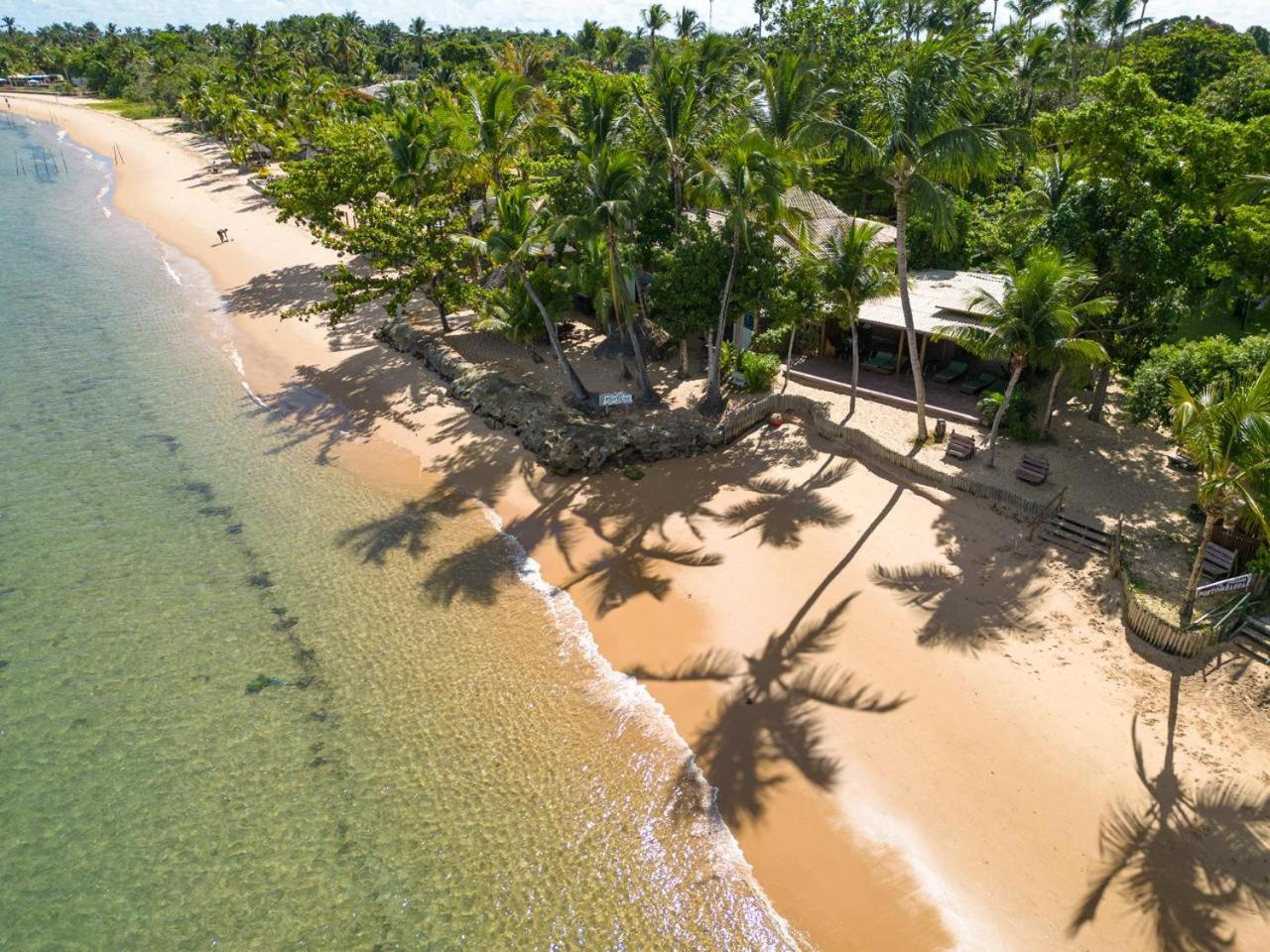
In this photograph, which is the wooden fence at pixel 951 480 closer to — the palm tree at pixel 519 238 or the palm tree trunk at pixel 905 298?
the palm tree trunk at pixel 905 298

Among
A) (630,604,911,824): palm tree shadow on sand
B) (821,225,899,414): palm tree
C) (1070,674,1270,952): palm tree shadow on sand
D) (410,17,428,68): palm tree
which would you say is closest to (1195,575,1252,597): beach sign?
(1070,674,1270,952): palm tree shadow on sand

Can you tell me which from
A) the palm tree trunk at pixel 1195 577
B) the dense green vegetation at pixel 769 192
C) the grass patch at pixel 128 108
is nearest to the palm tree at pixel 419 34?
the grass patch at pixel 128 108

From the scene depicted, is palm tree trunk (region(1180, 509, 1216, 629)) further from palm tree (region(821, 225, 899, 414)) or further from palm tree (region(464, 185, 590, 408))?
palm tree (region(464, 185, 590, 408))

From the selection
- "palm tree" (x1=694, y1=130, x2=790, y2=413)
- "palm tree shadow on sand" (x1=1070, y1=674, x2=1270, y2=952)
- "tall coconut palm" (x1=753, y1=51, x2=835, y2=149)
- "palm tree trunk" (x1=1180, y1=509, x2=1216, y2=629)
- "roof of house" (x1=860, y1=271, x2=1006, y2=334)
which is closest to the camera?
"palm tree shadow on sand" (x1=1070, y1=674, x2=1270, y2=952)

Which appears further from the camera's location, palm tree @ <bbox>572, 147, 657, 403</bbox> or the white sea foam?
palm tree @ <bbox>572, 147, 657, 403</bbox>

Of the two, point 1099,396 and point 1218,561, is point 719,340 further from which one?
point 1218,561

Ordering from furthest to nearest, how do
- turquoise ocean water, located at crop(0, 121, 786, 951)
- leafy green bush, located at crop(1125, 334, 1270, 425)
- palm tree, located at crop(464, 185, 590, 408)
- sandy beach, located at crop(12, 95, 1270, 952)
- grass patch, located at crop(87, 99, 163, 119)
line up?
1. grass patch, located at crop(87, 99, 163, 119)
2. palm tree, located at crop(464, 185, 590, 408)
3. leafy green bush, located at crop(1125, 334, 1270, 425)
4. turquoise ocean water, located at crop(0, 121, 786, 951)
5. sandy beach, located at crop(12, 95, 1270, 952)

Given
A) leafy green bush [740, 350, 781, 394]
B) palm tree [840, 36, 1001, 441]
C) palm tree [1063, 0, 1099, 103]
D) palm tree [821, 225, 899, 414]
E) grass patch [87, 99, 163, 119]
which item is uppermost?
palm tree [1063, 0, 1099, 103]
